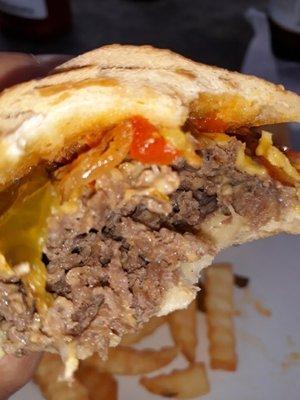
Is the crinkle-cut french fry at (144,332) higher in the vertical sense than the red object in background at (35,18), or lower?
lower

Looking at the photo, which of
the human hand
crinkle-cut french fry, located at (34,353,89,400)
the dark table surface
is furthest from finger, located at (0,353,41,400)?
the dark table surface

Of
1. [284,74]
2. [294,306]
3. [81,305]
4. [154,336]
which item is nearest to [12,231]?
[81,305]

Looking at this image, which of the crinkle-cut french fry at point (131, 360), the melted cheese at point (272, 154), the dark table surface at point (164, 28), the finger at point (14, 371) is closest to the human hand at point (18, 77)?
the finger at point (14, 371)

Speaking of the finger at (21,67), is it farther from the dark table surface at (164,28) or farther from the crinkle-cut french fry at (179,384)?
the dark table surface at (164,28)

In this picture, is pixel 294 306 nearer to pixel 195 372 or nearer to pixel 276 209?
pixel 195 372

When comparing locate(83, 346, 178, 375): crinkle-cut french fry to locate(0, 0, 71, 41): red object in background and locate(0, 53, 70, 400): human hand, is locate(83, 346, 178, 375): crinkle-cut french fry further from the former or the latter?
locate(0, 0, 71, 41): red object in background
